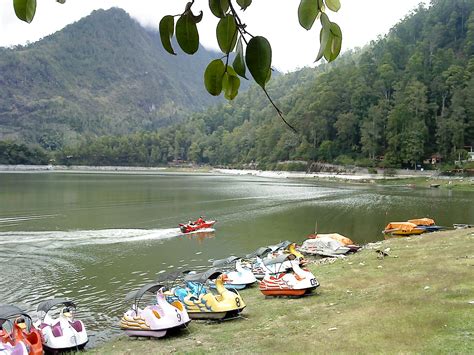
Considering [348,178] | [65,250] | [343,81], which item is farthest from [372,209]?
[343,81]

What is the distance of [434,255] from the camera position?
1541 cm

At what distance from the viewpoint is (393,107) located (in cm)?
9062

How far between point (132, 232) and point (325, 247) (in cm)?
1245

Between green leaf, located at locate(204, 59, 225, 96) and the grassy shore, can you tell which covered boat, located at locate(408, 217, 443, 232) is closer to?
the grassy shore

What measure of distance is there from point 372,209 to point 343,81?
73811 mm

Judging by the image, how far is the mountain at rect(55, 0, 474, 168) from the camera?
82438mm

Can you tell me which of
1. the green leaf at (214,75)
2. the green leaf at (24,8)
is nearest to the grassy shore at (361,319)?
the green leaf at (214,75)

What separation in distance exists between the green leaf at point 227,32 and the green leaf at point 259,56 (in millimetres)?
113

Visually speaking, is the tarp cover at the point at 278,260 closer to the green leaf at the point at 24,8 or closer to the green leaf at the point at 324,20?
the green leaf at the point at 324,20

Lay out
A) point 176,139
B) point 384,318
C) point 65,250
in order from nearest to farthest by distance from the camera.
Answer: point 384,318
point 65,250
point 176,139

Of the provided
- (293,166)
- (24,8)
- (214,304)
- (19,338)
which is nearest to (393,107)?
(293,166)

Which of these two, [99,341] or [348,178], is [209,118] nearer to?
[348,178]

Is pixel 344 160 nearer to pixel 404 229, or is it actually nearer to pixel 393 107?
pixel 393 107

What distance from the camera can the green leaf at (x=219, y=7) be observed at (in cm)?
108
